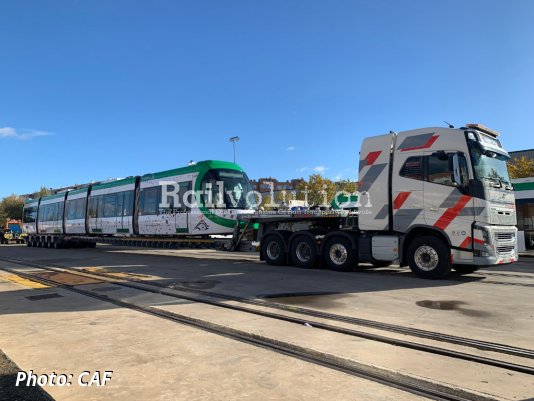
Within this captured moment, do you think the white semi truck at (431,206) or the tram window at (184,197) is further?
the tram window at (184,197)

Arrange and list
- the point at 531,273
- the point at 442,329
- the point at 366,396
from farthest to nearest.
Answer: the point at 531,273 < the point at 442,329 < the point at 366,396

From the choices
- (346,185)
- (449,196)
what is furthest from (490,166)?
(346,185)

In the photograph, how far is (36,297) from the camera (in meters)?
9.56

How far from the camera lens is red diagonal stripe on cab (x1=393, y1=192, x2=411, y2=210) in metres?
11.8

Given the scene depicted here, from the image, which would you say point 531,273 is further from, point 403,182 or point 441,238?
point 403,182

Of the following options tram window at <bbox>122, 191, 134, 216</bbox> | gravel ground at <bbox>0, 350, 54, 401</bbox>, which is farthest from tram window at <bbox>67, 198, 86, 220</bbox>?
gravel ground at <bbox>0, 350, 54, 401</bbox>

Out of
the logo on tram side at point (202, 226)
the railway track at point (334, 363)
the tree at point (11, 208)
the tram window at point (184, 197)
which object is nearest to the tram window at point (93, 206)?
the tram window at point (184, 197)

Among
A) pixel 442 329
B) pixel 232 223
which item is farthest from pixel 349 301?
pixel 232 223

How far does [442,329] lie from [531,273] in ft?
29.8

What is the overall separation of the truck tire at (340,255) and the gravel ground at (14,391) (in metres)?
9.84

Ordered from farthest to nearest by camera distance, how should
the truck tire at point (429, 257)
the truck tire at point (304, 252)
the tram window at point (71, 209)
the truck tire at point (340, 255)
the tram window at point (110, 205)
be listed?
the tram window at point (71, 209) → the tram window at point (110, 205) → the truck tire at point (304, 252) → the truck tire at point (340, 255) → the truck tire at point (429, 257)

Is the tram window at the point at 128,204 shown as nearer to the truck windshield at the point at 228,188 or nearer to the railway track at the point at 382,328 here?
the truck windshield at the point at 228,188

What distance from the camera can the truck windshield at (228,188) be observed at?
16.1m

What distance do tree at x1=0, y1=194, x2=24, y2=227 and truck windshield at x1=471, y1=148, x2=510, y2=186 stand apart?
299 ft
